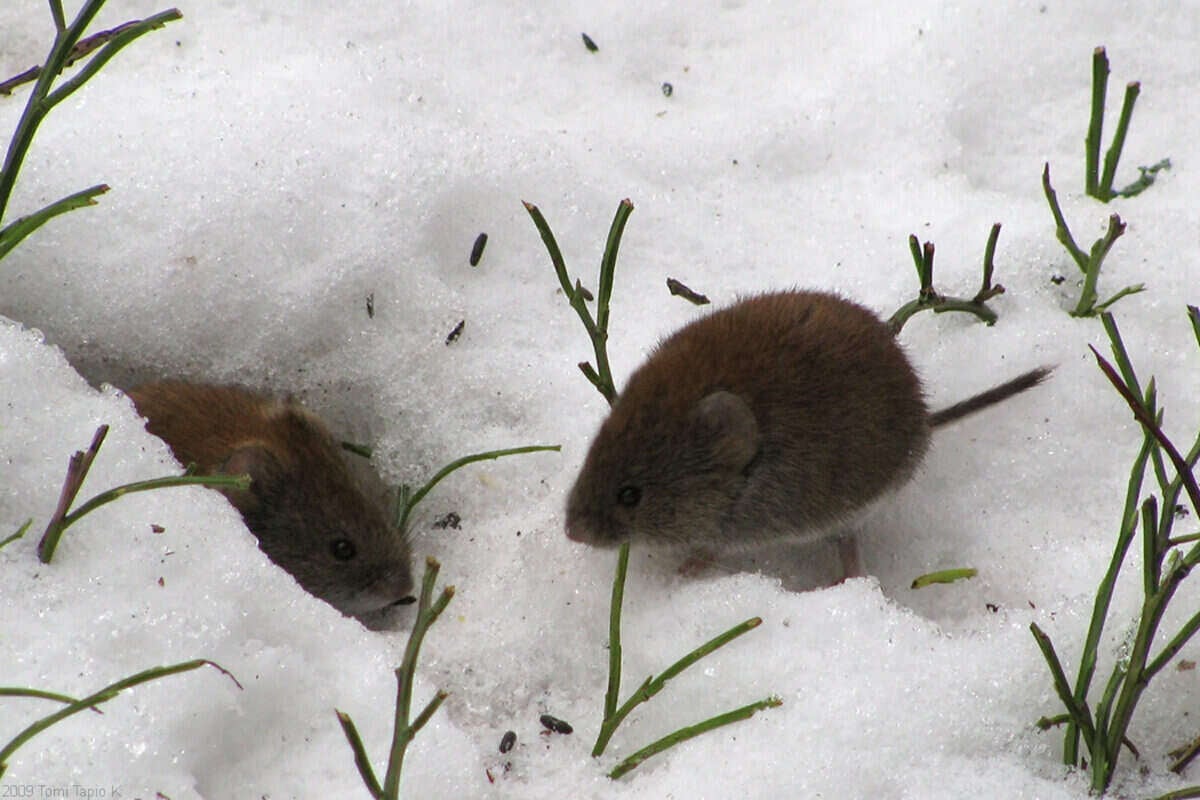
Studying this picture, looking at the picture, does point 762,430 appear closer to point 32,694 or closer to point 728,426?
point 728,426

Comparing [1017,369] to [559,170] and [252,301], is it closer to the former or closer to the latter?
[559,170]

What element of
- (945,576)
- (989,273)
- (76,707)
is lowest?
(945,576)

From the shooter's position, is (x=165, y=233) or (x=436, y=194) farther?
(x=436, y=194)

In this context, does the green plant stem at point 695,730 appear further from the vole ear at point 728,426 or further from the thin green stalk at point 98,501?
the thin green stalk at point 98,501

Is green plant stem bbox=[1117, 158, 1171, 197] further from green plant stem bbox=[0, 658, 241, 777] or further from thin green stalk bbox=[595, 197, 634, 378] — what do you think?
green plant stem bbox=[0, 658, 241, 777]

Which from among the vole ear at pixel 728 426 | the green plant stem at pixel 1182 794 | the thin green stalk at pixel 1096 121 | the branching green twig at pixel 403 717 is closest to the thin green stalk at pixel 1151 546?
the green plant stem at pixel 1182 794

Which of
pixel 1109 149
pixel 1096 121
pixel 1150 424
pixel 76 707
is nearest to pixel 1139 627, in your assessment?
pixel 1150 424

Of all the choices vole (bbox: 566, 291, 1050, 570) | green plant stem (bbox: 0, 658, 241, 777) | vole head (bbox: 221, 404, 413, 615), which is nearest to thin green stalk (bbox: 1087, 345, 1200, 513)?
vole (bbox: 566, 291, 1050, 570)

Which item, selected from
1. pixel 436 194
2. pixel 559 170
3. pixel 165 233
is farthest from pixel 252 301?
pixel 559 170
